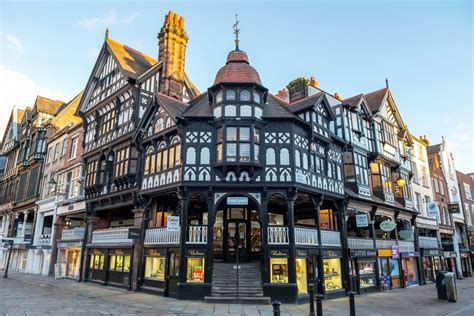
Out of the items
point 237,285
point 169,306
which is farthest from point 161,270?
point 237,285

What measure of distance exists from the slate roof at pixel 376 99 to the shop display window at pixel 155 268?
20352mm

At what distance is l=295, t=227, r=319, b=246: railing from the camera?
17.2 meters

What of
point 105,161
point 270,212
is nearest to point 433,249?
point 270,212

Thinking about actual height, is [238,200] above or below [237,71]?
below

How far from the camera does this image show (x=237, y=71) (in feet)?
62.9

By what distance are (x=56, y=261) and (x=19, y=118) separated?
27.2 metres

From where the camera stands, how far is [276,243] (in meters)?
16.6

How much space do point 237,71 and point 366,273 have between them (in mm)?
15306

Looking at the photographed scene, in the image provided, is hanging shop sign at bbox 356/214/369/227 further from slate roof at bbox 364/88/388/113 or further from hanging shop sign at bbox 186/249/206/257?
slate roof at bbox 364/88/388/113

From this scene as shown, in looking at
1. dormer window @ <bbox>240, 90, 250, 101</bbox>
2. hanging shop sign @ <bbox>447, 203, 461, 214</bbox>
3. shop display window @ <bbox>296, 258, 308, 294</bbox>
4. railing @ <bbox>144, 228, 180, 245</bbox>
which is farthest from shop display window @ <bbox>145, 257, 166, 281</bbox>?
hanging shop sign @ <bbox>447, 203, 461, 214</bbox>

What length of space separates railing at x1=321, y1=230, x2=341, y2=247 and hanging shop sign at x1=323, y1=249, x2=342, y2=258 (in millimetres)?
356

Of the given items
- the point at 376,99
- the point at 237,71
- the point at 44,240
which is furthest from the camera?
the point at 44,240

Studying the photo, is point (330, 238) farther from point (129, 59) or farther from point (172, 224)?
point (129, 59)

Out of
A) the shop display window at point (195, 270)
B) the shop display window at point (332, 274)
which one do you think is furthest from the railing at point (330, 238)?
the shop display window at point (195, 270)
